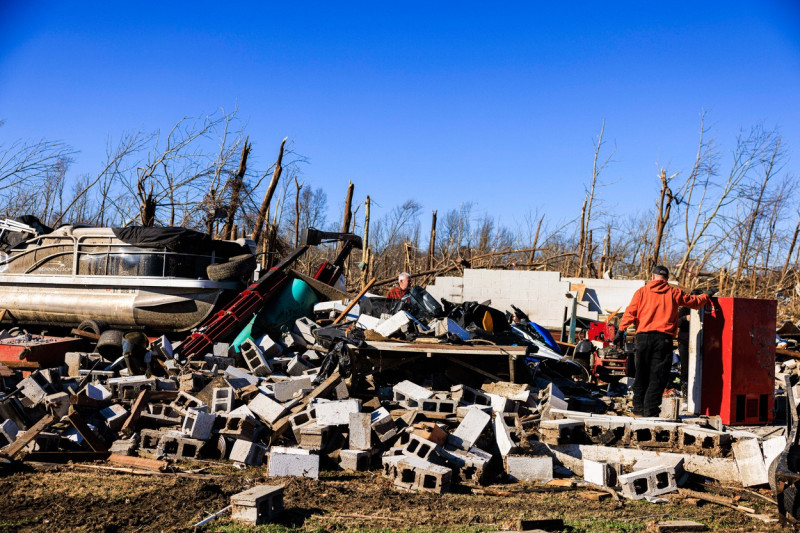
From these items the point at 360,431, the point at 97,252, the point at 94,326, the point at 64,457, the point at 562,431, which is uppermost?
the point at 97,252

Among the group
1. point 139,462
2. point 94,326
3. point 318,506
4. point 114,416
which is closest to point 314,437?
point 318,506

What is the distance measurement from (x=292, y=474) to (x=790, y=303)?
21.0m

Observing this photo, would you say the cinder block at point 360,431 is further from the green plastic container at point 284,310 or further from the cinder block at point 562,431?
the green plastic container at point 284,310

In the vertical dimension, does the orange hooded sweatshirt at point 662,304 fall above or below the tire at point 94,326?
above

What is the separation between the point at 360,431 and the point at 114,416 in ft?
10.2

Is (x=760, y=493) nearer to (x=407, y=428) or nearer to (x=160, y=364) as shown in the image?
(x=407, y=428)

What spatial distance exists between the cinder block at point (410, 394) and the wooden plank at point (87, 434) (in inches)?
142

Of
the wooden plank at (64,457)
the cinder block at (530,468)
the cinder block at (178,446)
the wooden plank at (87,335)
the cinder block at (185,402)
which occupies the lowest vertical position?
the wooden plank at (64,457)

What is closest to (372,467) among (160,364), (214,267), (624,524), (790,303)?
(624,524)

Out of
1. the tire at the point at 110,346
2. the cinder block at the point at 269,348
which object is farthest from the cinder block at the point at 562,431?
the tire at the point at 110,346

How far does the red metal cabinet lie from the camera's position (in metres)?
8.37

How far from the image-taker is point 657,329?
27.8 ft

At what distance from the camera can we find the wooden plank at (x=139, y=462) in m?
6.92

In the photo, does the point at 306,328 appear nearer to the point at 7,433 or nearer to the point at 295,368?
the point at 295,368
